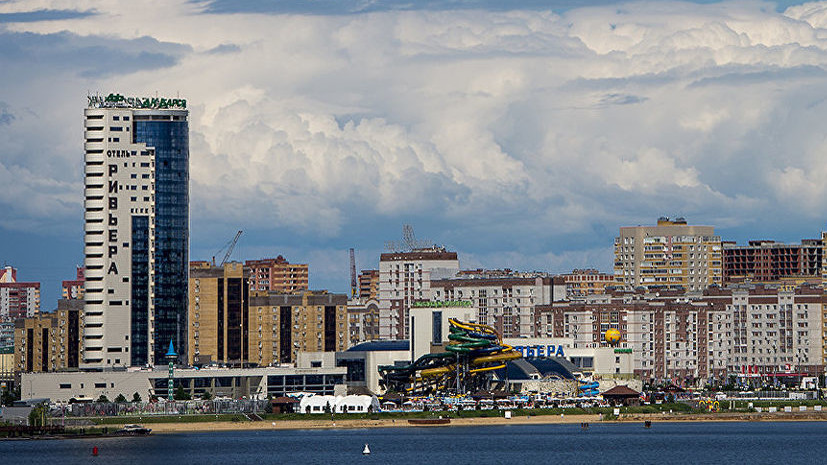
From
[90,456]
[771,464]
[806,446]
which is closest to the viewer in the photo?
[771,464]

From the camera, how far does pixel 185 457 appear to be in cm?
18062

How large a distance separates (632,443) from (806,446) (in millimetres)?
19488

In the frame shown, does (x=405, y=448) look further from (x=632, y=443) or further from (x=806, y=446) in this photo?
(x=806, y=446)

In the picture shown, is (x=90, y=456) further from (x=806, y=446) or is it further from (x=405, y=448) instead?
(x=806, y=446)

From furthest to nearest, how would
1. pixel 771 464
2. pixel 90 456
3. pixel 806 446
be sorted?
pixel 806 446, pixel 90 456, pixel 771 464

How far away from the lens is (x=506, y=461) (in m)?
173

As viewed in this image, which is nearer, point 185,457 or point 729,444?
point 185,457

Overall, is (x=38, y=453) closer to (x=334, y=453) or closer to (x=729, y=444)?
(x=334, y=453)

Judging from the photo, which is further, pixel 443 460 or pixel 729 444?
pixel 729 444

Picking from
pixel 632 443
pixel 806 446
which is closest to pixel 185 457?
pixel 632 443

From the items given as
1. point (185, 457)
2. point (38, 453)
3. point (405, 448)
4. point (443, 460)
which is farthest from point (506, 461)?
point (38, 453)

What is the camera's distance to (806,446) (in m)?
195

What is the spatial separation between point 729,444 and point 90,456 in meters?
72.3

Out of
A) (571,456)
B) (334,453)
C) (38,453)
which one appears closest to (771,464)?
(571,456)
